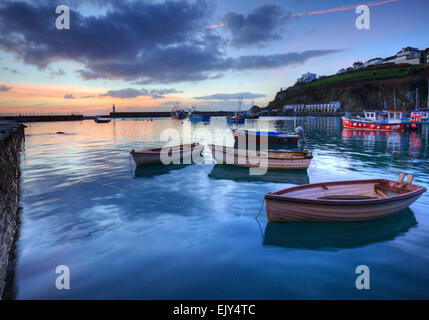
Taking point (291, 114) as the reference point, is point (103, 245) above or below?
below

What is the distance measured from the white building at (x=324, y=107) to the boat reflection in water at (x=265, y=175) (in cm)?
18383

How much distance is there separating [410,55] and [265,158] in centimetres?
22464

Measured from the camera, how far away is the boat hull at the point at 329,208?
29.2 ft

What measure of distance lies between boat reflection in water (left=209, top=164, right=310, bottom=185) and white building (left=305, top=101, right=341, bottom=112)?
603 ft

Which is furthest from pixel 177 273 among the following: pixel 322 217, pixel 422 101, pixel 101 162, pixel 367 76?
pixel 367 76

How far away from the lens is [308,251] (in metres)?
8.13

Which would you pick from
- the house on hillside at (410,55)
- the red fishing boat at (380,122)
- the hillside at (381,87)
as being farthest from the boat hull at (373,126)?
the house on hillside at (410,55)

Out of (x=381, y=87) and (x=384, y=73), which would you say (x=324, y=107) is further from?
(x=384, y=73)

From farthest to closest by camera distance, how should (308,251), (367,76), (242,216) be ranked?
(367,76)
(242,216)
(308,251)

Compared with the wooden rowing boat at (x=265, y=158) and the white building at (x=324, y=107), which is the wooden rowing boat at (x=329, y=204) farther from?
the white building at (x=324, y=107)
